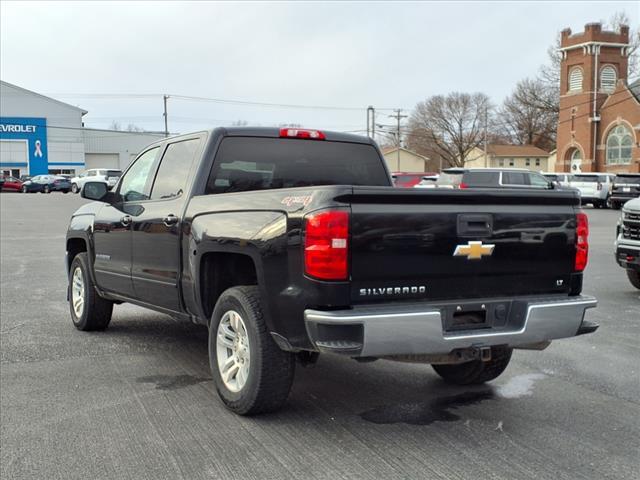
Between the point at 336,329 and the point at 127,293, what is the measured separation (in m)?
3.03

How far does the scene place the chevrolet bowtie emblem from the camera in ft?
13.2

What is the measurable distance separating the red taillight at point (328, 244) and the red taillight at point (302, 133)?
2.02m

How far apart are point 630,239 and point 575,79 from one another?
52.5m

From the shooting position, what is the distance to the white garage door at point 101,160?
75250 mm

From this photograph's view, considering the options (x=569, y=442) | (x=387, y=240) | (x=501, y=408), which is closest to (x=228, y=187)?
(x=387, y=240)

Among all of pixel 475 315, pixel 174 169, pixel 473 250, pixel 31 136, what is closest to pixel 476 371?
pixel 475 315

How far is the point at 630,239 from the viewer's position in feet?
30.0

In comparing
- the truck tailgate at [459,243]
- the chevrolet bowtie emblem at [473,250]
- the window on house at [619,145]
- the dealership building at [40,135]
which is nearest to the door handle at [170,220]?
the truck tailgate at [459,243]

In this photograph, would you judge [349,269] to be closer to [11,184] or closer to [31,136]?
[11,184]

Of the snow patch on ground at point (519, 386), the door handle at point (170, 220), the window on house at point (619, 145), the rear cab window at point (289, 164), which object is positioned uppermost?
the window on house at point (619, 145)

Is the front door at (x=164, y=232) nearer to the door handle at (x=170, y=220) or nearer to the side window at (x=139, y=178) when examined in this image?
the door handle at (x=170, y=220)

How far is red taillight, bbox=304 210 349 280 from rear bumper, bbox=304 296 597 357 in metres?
0.22

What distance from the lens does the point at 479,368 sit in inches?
202

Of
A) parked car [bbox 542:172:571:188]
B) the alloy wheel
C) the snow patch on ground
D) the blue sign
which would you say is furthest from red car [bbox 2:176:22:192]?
the snow patch on ground
